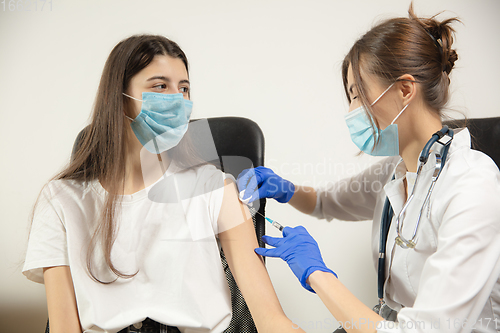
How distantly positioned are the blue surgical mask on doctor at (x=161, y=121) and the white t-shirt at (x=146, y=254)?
0.15 metres

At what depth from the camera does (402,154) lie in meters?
1.24

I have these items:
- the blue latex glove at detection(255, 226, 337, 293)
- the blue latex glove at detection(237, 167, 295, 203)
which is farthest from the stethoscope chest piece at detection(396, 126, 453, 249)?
the blue latex glove at detection(237, 167, 295, 203)

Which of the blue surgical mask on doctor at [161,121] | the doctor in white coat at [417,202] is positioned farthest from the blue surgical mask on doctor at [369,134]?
the blue surgical mask on doctor at [161,121]

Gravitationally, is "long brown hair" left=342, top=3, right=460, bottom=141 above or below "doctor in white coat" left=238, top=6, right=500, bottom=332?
above

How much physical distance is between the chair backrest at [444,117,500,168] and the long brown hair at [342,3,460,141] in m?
0.32

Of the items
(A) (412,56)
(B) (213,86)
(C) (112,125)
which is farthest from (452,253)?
(B) (213,86)

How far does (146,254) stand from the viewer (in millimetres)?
1080

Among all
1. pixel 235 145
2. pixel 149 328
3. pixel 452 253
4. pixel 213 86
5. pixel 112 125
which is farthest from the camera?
pixel 213 86

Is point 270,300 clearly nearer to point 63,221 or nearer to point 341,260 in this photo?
point 63,221

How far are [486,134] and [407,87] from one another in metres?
0.53

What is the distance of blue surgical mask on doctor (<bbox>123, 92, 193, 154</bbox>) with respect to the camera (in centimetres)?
117

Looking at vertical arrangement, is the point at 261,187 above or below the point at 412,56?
below

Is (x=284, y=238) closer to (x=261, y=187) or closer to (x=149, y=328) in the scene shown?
(x=261, y=187)

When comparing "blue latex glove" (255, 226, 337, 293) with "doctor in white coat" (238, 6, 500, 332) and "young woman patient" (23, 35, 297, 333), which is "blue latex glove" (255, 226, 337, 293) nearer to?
"doctor in white coat" (238, 6, 500, 332)
